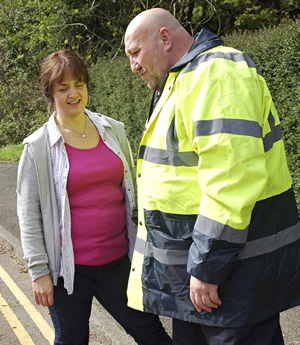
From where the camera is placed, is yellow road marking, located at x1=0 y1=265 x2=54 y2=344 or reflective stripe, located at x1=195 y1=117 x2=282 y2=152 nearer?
reflective stripe, located at x1=195 y1=117 x2=282 y2=152

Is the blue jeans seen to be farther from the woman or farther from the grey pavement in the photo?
the grey pavement

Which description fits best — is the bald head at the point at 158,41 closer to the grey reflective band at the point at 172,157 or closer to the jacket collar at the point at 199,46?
the jacket collar at the point at 199,46

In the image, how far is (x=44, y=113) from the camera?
52.1 ft

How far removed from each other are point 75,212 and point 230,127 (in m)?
1.19

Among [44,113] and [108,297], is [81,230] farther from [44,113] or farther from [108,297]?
[44,113]

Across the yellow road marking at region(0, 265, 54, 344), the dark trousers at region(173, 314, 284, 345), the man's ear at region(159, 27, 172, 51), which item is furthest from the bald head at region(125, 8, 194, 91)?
the yellow road marking at region(0, 265, 54, 344)

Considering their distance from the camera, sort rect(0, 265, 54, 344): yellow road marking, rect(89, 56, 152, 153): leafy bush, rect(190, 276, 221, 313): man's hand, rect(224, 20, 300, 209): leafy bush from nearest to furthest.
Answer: rect(190, 276, 221, 313): man's hand < rect(0, 265, 54, 344): yellow road marking < rect(224, 20, 300, 209): leafy bush < rect(89, 56, 152, 153): leafy bush

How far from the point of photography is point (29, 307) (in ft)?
15.8

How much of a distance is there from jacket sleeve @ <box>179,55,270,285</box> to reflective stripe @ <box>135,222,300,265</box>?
100 mm

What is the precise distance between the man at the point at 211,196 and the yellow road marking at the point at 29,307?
6.96 feet

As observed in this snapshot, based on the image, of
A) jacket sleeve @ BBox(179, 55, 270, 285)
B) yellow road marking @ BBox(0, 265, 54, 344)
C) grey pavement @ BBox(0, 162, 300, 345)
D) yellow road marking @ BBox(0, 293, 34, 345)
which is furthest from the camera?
yellow road marking @ BBox(0, 265, 54, 344)

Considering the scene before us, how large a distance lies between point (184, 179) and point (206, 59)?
463 mm

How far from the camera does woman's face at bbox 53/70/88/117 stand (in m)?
2.87

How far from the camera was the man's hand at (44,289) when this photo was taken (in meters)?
2.81
